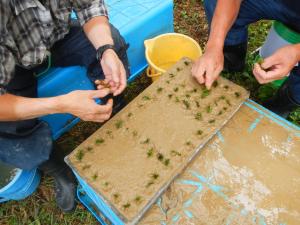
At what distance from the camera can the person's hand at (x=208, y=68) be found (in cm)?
167

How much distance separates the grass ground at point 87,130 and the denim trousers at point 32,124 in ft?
1.66

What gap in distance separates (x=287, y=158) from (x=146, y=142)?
72 cm

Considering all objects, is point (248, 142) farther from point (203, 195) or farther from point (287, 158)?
point (203, 195)

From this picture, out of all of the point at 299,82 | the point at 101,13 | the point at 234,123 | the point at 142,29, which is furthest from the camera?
the point at 142,29

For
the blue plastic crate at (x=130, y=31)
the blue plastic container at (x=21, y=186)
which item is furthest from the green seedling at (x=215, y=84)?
the blue plastic container at (x=21, y=186)

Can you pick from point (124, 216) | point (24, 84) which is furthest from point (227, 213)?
point (24, 84)

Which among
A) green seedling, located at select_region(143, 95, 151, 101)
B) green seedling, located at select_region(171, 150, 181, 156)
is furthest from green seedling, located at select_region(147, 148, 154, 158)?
green seedling, located at select_region(143, 95, 151, 101)

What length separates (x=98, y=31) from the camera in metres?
1.74

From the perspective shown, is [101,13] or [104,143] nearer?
[104,143]

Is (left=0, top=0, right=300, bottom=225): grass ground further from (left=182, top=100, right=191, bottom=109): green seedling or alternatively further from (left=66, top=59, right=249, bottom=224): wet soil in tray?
(left=182, top=100, right=191, bottom=109): green seedling

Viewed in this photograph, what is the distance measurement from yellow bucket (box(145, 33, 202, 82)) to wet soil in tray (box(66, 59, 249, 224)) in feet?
1.67

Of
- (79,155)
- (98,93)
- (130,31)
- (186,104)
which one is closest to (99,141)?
(79,155)

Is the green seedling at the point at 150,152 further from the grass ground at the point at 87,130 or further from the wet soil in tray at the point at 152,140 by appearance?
the grass ground at the point at 87,130

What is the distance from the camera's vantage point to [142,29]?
7.54 ft
